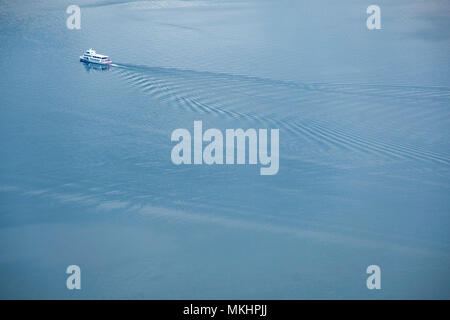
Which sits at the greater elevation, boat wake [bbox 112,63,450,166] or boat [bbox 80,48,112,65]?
boat [bbox 80,48,112,65]

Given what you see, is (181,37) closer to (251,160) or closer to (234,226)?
(251,160)

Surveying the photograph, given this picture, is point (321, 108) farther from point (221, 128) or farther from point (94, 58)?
point (94, 58)

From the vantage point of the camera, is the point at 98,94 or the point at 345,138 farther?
the point at 98,94

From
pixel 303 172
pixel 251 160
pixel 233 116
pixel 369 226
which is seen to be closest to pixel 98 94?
pixel 233 116

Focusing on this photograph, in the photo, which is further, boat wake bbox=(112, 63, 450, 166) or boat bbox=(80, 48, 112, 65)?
boat bbox=(80, 48, 112, 65)

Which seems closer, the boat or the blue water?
the blue water
